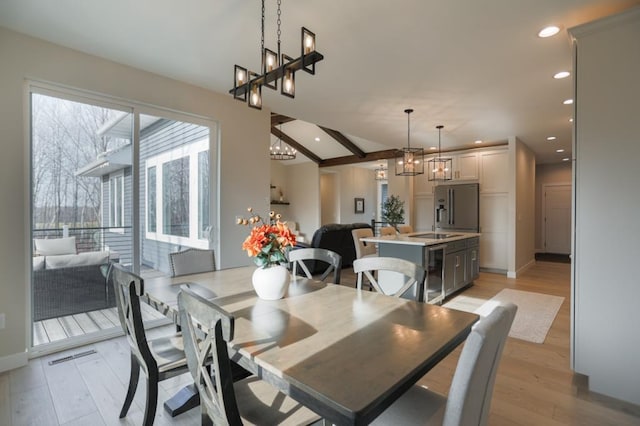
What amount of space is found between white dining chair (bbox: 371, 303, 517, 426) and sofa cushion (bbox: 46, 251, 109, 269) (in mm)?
3140

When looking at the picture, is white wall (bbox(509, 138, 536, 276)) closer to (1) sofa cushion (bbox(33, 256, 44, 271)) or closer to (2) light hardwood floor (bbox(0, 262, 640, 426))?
(2) light hardwood floor (bbox(0, 262, 640, 426))

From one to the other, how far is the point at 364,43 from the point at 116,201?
289cm

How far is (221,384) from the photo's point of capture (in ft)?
3.42

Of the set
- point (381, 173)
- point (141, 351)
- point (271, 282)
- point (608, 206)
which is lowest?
point (141, 351)

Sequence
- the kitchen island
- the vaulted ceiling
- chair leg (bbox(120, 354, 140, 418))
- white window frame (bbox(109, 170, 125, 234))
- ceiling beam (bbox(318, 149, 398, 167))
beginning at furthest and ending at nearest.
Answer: ceiling beam (bbox(318, 149, 398, 167))
the kitchen island
white window frame (bbox(109, 170, 125, 234))
the vaulted ceiling
chair leg (bbox(120, 354, 140, 418))

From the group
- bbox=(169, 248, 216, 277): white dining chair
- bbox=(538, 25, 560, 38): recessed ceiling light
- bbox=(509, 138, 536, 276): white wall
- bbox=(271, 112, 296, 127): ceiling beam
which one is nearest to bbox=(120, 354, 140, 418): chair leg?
bbox=(169, 248, 216, 277): white dining chair

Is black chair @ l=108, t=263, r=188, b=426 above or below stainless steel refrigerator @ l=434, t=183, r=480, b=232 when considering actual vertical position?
below

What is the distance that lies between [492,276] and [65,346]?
22.0 feet

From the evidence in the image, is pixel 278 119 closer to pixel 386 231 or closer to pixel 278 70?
pixel 386 231

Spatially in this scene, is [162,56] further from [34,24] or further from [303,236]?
[303,236]

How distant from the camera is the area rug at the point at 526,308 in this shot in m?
3.37

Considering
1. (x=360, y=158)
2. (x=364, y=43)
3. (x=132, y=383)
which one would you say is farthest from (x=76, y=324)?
(x=360, y=158)

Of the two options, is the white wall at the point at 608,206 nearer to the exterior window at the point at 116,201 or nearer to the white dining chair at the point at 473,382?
the white dining chair at the point at 473,382

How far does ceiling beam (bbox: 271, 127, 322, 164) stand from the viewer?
30.6 ft
